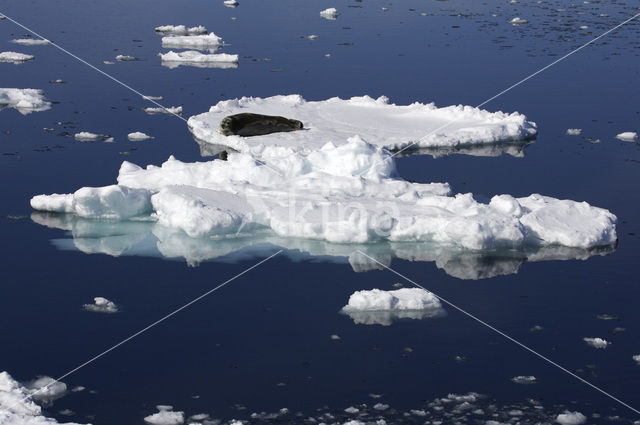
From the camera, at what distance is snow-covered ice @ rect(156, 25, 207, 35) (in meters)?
18.7

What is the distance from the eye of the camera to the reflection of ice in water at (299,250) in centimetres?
924

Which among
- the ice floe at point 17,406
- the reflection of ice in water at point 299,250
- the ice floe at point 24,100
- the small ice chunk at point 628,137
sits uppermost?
the ice floe at point 24,100

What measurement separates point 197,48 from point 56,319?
10465 millimetres

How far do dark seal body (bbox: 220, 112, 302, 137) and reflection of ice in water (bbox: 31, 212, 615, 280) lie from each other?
10.6 ft

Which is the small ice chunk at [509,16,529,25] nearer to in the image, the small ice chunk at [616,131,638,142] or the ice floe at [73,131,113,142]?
the small ice chunk at [616,131,638,142]

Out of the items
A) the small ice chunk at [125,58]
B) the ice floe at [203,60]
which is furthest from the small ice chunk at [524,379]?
the small ice chunk at [125,58]

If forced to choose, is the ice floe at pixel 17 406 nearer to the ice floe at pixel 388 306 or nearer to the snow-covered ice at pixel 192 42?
the ice floe at pixel 388 306

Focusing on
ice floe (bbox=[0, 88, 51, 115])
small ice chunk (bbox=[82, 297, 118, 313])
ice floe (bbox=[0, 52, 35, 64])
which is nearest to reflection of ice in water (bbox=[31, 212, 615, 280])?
small ice chunk (bbox=[82, 297, 118, 313])

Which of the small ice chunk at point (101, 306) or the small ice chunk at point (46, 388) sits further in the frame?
the small ice chunk at point (101, 306)

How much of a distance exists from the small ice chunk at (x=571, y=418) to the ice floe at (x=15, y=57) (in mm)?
12409

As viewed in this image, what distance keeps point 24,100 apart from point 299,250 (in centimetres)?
644

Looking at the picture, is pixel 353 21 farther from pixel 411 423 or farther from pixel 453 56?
pixel 411 423

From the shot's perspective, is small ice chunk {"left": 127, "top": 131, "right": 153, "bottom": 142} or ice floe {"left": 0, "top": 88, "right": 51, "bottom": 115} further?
ice floe {"left": 0, "top": 88, "right": 51, "bottom": 115}

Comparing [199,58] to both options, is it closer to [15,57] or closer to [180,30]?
[180,30]
